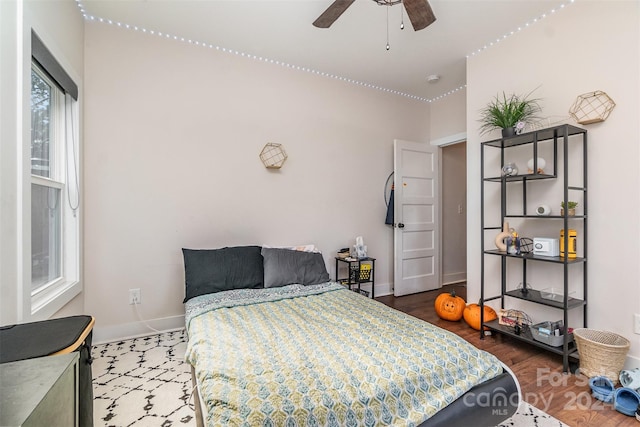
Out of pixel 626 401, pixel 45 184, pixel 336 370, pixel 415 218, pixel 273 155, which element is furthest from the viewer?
pixel 415 218

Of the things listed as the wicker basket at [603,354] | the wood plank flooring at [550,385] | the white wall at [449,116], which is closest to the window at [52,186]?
the wood plank flooring at [550,385]

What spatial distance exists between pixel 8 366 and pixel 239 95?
282cm

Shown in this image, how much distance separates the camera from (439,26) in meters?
2.60

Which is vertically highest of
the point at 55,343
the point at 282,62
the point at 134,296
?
the point at 282,62

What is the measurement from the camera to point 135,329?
2.64m

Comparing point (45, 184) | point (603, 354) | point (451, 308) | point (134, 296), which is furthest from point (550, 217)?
point (45, 184)

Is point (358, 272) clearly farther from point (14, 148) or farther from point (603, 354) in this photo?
point (14, 148)

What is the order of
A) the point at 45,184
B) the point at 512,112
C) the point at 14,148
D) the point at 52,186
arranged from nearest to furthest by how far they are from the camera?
the point at 14,148 → the point at 45,184 → the point at 52,186 → the point at 512,112

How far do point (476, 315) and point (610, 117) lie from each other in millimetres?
1866

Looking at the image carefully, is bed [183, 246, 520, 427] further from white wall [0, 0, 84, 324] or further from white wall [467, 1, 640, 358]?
white wall [467, 1, 640, 358]

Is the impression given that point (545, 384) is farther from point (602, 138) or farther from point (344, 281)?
point (344, 281)

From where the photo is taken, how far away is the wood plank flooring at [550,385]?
1.61 metres

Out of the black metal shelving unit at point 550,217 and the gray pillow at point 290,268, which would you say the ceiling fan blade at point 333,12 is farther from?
the gray pillow at point 290,268

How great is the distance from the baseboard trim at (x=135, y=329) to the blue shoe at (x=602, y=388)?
3.14 meters
